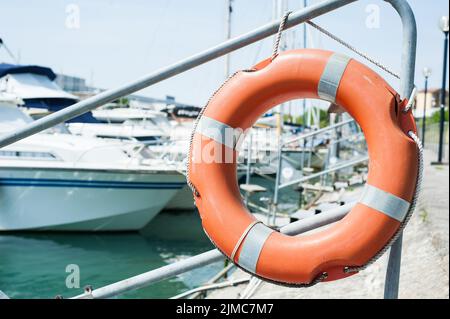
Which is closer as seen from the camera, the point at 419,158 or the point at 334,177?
the point at 419,158

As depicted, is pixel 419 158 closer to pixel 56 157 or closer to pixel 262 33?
pixel 262 33

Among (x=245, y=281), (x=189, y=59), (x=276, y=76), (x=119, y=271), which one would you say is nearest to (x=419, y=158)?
(x=276, y=76)

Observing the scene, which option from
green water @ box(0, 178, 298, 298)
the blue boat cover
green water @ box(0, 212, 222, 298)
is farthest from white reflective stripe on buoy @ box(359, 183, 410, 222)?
the blue boat cover

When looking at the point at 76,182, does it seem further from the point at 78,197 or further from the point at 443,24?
the point at 443,24

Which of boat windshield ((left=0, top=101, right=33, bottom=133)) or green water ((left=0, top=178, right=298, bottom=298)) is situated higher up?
boat windshield ((left=0, top=101, right=33, bottom=133))

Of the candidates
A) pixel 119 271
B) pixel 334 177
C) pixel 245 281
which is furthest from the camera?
pixel 334 177

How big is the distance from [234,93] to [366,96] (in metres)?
0.50

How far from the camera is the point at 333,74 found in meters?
1.89

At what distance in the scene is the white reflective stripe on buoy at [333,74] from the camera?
6.15ft

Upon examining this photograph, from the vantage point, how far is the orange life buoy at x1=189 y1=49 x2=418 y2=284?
1756 mm

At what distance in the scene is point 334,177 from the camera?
11.9 metres

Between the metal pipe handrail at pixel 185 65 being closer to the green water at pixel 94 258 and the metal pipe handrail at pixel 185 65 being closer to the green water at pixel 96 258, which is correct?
the green water at pixel 96 258

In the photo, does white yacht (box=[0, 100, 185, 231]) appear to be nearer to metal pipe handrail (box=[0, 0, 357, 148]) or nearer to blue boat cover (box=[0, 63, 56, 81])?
blue boat cover (box=[0, 63, 56, 81])

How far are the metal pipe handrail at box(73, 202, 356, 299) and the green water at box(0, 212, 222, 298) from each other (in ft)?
14.2
